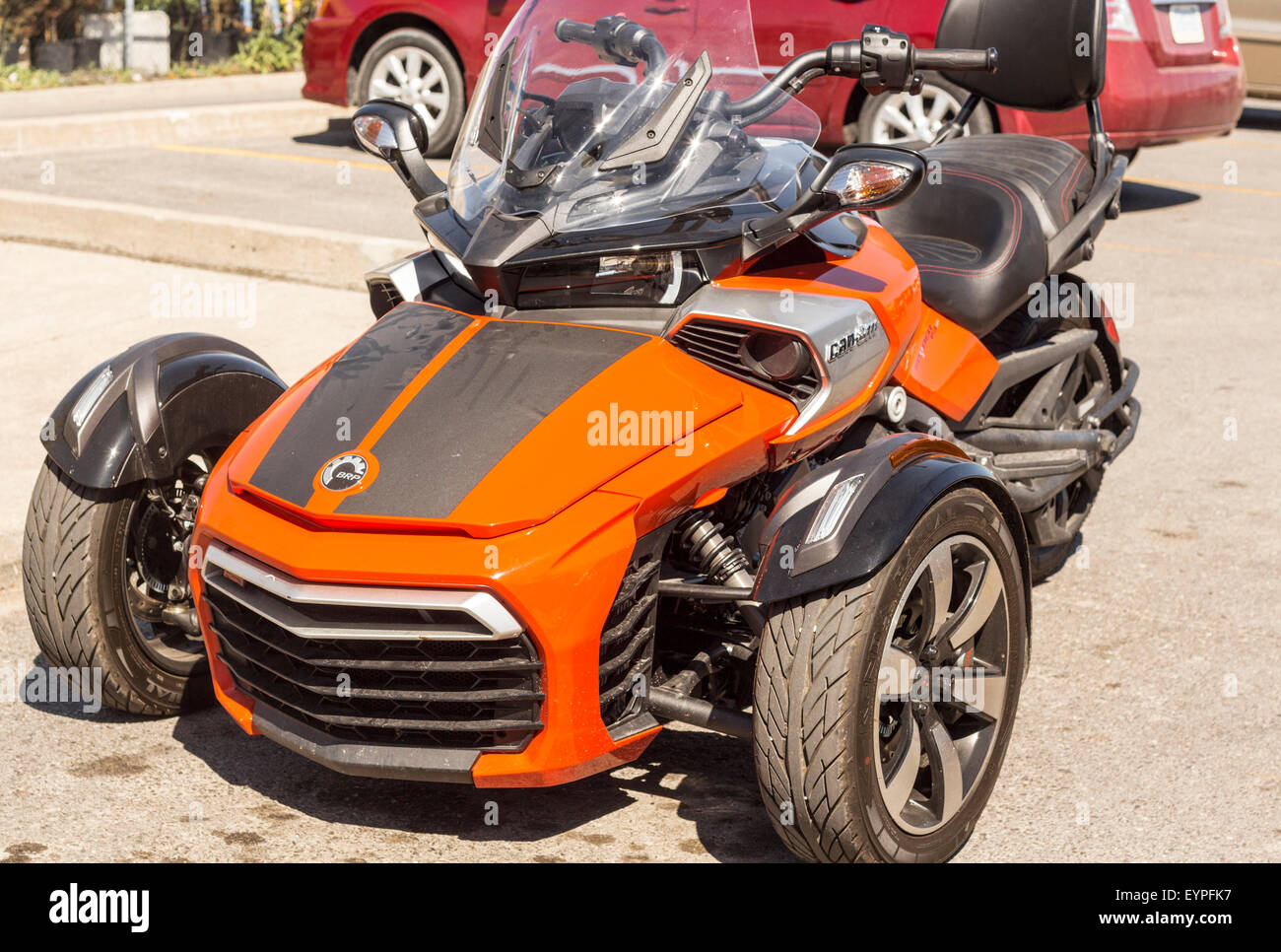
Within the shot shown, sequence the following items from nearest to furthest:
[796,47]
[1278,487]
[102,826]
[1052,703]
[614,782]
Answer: [102,826] < [614,782] < [1052,703] < [1278,487] < [796,47]

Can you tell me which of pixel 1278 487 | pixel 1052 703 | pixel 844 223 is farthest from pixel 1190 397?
pixel 844 223

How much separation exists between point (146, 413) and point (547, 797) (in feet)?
4.40

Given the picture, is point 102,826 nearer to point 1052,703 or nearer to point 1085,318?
point 1052,703

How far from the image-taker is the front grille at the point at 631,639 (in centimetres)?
323

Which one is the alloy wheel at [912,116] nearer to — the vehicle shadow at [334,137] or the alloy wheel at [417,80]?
the alloy wheel at [417,80]

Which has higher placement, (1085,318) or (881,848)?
(1085,318)

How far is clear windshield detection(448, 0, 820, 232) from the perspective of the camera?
11.7 feet

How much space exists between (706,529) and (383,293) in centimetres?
118

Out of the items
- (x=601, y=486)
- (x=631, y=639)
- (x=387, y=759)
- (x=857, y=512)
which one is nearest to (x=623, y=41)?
(x=601, y=486)

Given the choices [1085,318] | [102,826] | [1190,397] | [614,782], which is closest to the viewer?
[102,826]

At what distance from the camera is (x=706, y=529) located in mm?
3406

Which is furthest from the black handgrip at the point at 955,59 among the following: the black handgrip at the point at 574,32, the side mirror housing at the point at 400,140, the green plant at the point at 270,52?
the green plant at the point at 270,52

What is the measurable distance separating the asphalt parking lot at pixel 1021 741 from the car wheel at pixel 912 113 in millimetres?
3036

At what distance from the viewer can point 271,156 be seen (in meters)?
11.9
